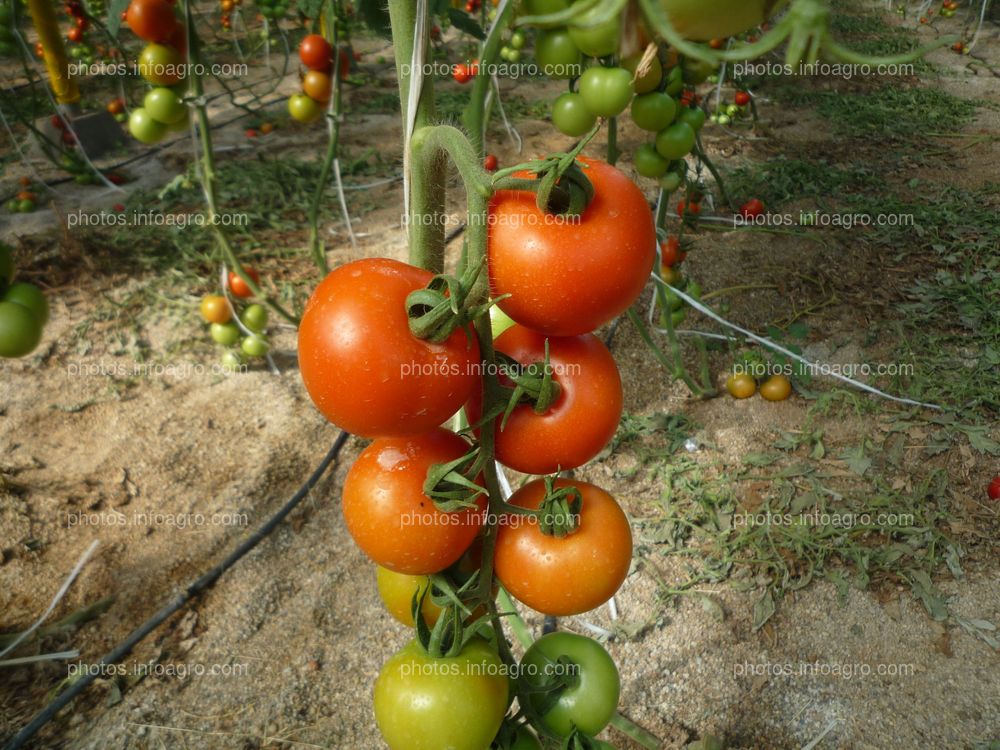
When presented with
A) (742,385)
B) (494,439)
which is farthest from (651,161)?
(494,439)

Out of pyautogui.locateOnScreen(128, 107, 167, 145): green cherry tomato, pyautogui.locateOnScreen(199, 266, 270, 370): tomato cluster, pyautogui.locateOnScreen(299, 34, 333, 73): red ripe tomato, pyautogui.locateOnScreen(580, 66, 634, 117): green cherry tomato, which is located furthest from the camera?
pyautogui.locateOnScreen(199, 266, 270, 370): tomato cluster

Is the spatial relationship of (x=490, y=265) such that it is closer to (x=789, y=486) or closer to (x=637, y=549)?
(x=637, y=549)

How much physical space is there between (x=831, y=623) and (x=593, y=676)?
3.33ft

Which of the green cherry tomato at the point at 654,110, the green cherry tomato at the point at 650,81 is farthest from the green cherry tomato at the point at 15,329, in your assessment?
the green cherry tomato at the point at 654,110

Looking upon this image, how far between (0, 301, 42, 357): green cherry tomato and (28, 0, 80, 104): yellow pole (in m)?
0.93

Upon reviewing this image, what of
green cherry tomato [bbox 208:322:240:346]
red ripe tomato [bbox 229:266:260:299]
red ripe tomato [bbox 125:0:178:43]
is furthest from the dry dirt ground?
red ripe tomato [bbox 125:0:178:43]

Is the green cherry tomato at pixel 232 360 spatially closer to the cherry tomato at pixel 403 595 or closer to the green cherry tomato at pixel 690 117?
the green cherry tomato at pixel 690 117

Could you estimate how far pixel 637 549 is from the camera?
1.50 metres

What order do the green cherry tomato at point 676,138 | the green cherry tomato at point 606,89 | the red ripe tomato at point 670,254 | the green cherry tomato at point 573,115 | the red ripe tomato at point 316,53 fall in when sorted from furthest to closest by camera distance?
the red ripe tomato at point 670,254 → the red ripe tomato at point 316,53 → the green cherry tomato at point 676,138 → the green cherry tomato at point 573,115 → the green cherry tomato at point 606,89

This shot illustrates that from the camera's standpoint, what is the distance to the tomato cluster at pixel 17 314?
0.76 m

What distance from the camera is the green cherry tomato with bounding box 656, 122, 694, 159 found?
1305 mm

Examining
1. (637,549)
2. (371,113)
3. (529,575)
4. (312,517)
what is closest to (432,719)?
(529,575)

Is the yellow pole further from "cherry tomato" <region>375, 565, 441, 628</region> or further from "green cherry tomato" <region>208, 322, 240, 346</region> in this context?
"cherry tomato" <region>375, 565, 441, 628</region>

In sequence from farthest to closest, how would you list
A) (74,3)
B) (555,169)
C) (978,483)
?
(74,3), (978,483), (555,169)
